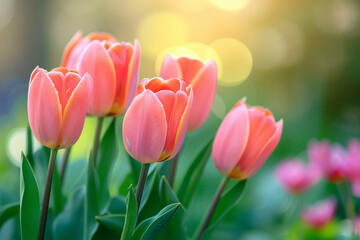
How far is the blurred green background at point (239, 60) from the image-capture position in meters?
1.42

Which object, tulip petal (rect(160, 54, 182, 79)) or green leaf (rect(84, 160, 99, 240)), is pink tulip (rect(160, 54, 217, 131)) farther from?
green leaf (rect(84, 160, 99, 240))

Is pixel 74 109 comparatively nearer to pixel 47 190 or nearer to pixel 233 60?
pixel 47 190

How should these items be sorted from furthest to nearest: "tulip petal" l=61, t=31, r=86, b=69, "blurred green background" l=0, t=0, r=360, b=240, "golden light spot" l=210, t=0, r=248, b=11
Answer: "golden light spot" l=210, t=0, r=248, b=11
"blurred green background" l=0, t=0, r=360, b=240
"tulip petal" l=61, t=31, r=86, b=69

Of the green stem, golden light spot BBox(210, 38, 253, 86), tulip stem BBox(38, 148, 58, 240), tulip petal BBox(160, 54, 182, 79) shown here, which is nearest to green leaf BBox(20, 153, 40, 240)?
tulip stem BBox(38, 148, 58, 240)

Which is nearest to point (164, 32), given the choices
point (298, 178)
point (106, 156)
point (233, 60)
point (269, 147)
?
point (233, 60)

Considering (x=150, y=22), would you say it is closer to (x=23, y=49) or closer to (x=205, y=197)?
(x=23, y=49)

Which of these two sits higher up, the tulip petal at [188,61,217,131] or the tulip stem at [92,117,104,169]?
the tulip petal at [188,61,217,131]

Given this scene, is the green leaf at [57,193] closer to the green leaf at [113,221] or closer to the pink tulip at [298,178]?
the green leaf at [113,221]

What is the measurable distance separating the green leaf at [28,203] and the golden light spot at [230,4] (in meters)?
3.54

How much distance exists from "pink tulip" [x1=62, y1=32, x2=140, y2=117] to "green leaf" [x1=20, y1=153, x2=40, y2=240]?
0.27 ft

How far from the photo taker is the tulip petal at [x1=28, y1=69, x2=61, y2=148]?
405 mm

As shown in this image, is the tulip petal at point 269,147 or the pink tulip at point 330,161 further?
the pink tulip at point 330,161

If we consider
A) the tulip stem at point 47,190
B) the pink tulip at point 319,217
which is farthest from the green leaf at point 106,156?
the pink tulip at point 319,217

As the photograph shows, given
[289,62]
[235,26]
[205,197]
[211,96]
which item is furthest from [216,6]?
[211,96]
